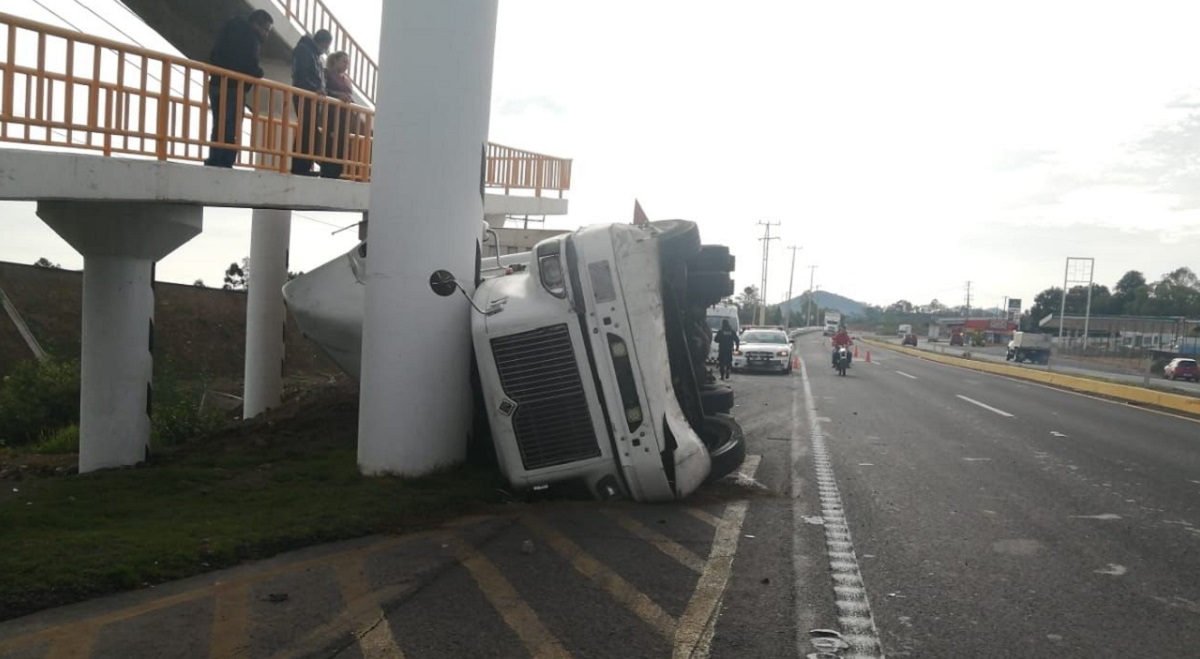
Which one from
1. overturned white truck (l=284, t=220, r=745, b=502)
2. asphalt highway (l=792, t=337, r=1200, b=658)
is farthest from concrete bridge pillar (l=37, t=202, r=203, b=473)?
asphalt highway (l=792, t=337, r=1200, b=658)

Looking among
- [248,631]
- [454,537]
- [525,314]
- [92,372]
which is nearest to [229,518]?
[454,537]

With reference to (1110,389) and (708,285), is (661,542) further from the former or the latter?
(1110,389)

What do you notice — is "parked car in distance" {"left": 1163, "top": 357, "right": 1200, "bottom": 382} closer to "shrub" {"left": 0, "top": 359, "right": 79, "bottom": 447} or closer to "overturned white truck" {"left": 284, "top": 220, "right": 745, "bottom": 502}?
"overturned white truck" {"left": 284, "top": 220, "right": 745, "bottom": 502}

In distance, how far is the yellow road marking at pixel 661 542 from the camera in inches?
213

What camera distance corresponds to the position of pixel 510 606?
4.48 m

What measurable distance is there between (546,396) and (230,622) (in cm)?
297

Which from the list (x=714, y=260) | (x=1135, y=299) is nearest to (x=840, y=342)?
(x=714, y=260)

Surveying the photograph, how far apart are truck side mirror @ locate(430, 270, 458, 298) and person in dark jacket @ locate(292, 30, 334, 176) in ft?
9.85

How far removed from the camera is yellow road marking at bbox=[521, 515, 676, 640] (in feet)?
14.2

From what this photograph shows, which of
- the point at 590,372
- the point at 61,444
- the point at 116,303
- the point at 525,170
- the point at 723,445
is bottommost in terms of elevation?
the point at 61,444

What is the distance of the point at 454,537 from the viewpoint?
577 centimetres

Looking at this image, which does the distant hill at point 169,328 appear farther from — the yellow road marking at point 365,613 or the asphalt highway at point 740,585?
the yellow road marking at point 365,613

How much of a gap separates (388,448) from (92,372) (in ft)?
10.5

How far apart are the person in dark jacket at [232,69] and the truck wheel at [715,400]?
4.99m
